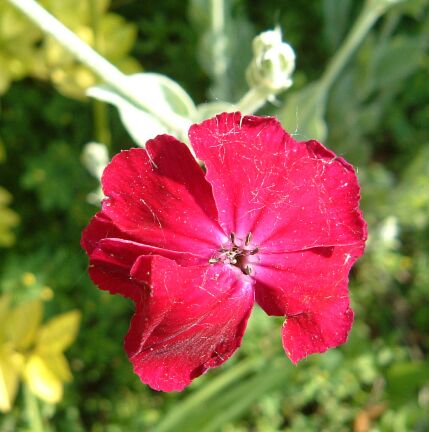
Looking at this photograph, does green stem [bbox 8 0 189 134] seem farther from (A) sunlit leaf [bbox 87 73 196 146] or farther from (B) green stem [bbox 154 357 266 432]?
(B) green stem [bbox 154 357 266 432]

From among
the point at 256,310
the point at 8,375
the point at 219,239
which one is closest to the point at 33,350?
the point at 8,375

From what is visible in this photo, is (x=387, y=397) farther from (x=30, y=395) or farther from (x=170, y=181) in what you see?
(x=170, y=181)

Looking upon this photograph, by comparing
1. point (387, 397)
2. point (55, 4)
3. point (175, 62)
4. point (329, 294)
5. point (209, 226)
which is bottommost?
point (387, 397)

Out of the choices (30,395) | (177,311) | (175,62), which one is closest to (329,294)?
(177,311)

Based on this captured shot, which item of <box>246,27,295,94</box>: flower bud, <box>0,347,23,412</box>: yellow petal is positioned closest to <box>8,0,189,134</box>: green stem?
<box>246,27,295,94</box>: flower bud

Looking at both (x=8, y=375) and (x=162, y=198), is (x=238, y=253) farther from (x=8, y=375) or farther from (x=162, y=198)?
(x=8, y=375)

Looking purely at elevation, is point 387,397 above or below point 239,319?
below

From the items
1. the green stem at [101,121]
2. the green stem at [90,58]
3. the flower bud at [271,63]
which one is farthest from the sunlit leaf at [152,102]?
the green stem at [101,121]

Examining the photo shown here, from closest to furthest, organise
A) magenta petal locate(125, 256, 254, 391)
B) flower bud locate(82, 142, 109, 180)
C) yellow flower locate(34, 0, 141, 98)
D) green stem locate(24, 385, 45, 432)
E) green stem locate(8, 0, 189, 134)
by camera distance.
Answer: magenta petal locate(125, 256, 254, 391), green stem locate(8, 0, 189, 134), flower bud locate(82, 142, 109, 180), green stem locate(24, 385, 45, 432), yellow flower locate(34, 0, 141, 98)
